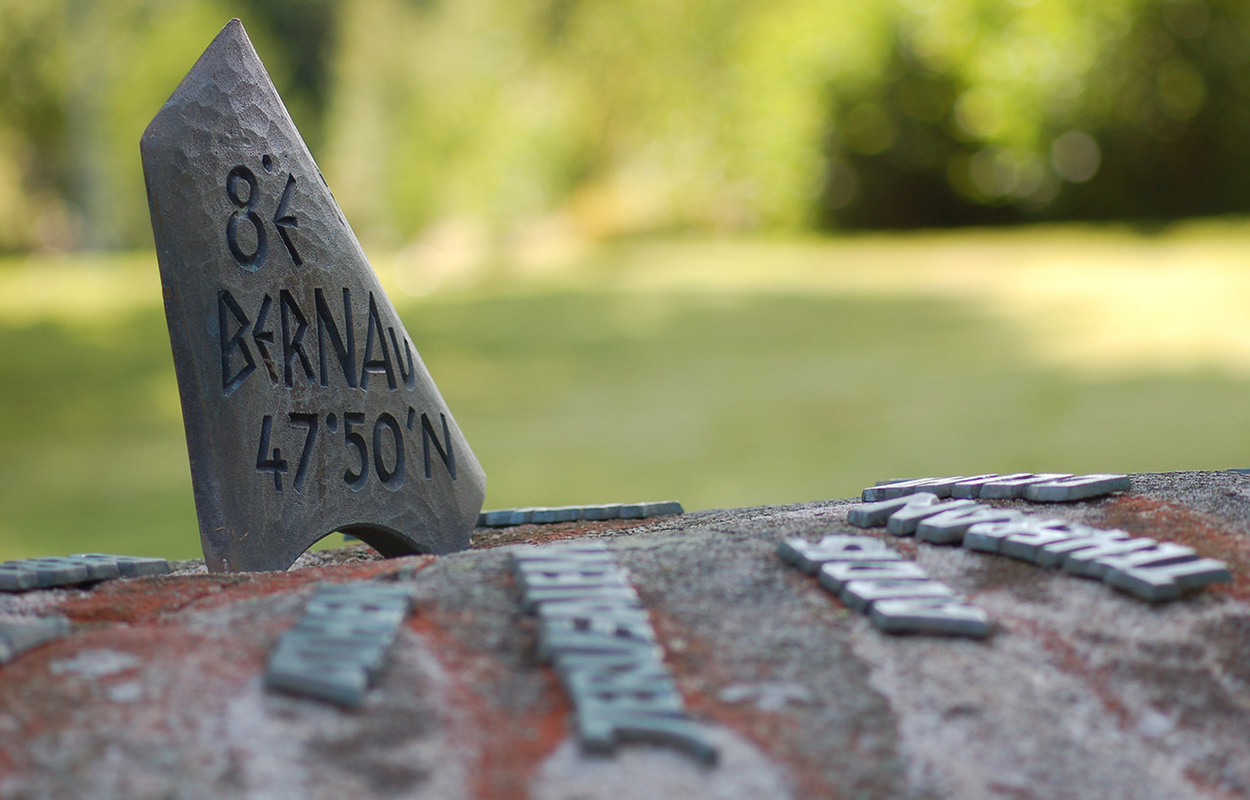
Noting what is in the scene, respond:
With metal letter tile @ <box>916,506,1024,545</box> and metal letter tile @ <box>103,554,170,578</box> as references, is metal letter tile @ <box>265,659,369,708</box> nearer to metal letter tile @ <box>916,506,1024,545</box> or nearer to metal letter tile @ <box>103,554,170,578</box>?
metal letter tile @ <box>103,554,170,578</box>

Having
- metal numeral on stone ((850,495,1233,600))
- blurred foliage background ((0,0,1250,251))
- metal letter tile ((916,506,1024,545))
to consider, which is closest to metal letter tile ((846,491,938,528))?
metal numeral on stone ((850,495,1233,600))

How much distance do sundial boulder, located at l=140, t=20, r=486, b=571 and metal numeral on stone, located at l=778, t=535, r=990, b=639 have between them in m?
1.03

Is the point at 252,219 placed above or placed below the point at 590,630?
above

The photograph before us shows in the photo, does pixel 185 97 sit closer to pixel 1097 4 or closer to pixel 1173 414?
pixel 1173 414

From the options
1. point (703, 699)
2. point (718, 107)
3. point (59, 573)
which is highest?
point (718, 107)

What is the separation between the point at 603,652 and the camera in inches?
69.8

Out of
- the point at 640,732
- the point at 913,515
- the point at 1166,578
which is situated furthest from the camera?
the point at 913,515

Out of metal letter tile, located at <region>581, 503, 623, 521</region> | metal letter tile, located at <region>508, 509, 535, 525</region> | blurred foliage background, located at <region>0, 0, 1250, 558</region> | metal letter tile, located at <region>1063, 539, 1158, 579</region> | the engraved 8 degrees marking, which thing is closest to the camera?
metal letter tile, located at <region>1063, 539, 1158, 579</region>

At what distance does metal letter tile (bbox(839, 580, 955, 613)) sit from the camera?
1.98 m

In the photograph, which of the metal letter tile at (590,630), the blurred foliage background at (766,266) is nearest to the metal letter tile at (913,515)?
the metal letter tile at (590,630)

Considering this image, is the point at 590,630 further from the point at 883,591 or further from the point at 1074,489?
the point at 1074,489

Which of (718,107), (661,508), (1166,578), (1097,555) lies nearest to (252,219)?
(661,508)

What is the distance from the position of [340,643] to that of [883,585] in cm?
92

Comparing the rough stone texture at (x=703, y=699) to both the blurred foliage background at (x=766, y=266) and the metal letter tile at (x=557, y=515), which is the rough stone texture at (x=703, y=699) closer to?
the metal letter tile at (x=557, y=515)
